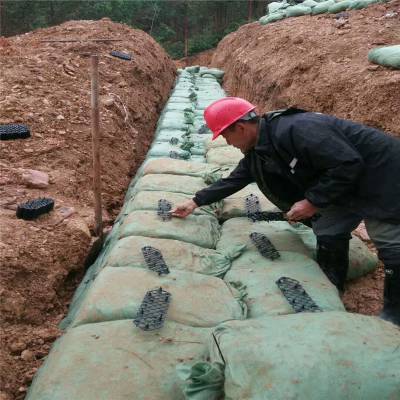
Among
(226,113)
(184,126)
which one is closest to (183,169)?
(226,113)

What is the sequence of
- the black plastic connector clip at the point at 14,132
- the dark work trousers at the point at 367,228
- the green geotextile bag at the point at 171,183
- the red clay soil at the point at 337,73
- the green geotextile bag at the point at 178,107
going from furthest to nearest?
the green geotextile bag at the point at 178,107 < the red clay soil at the point at 337,73 < the black plastic connector clip at the point at 14,132 < the green geotextile bag at the point at 171,183 < the dark work trousers at the point at 367,228

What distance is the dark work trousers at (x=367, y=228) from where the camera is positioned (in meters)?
2.27

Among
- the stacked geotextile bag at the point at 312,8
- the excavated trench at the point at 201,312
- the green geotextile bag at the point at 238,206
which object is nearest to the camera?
the excavated trench at the point at 201,312

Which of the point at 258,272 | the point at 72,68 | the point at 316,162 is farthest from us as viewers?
the point at 72,68

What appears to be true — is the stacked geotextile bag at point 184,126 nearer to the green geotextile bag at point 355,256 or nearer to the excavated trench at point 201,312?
the excavated trench at point 201,312

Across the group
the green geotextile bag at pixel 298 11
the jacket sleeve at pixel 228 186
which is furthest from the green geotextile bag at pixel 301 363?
the green geotextile bag at pixel 298 11

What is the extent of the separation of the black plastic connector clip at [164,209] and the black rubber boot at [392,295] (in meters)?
1.37

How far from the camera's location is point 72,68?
612cm

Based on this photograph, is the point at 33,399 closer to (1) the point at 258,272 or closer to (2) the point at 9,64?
(1) the point at 258,272

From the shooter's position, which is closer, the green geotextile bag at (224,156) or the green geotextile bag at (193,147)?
the green geotextile bag at (224,156)

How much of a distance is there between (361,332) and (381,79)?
3.49 metres

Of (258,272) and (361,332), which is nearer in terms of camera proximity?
(361,332)

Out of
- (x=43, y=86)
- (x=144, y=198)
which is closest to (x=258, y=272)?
Answer: (x=144, y=198)

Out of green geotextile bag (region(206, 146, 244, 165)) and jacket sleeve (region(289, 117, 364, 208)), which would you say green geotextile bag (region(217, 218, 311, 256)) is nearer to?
jacket sleeve (region(289, 117, 364, 208))
